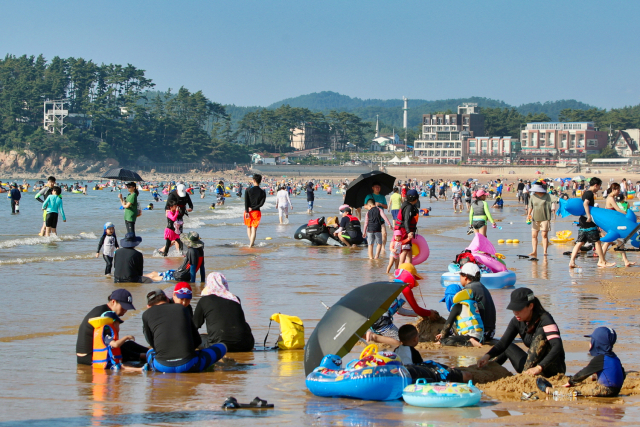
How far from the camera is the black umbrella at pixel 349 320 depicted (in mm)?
4934

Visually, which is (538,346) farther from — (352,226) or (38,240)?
(38,240)

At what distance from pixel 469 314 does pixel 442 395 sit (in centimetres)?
179

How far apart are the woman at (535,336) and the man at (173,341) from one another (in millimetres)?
2263

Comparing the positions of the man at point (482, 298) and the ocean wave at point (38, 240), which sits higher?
the man at point (482, 298)

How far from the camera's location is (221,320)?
6137mm

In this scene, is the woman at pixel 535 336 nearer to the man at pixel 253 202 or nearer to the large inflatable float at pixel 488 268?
the large inflatable float at pixel 488 268

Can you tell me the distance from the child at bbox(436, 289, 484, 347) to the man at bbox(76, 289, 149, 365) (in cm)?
277

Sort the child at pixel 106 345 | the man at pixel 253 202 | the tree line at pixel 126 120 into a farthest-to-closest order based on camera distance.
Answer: the tree line at pixel 126 120, the man at pixel 253 202, the child at pixel 106 345

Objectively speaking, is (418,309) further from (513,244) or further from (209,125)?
(209,125)

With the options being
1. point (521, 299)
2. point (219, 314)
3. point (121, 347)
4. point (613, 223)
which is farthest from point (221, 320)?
point (613, 223)

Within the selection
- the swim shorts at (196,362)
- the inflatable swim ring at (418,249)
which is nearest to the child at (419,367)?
the swim shorts at (196,362)

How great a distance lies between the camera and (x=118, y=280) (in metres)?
10.1

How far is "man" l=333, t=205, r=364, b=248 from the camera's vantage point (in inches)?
614

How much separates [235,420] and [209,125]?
163082 mm
